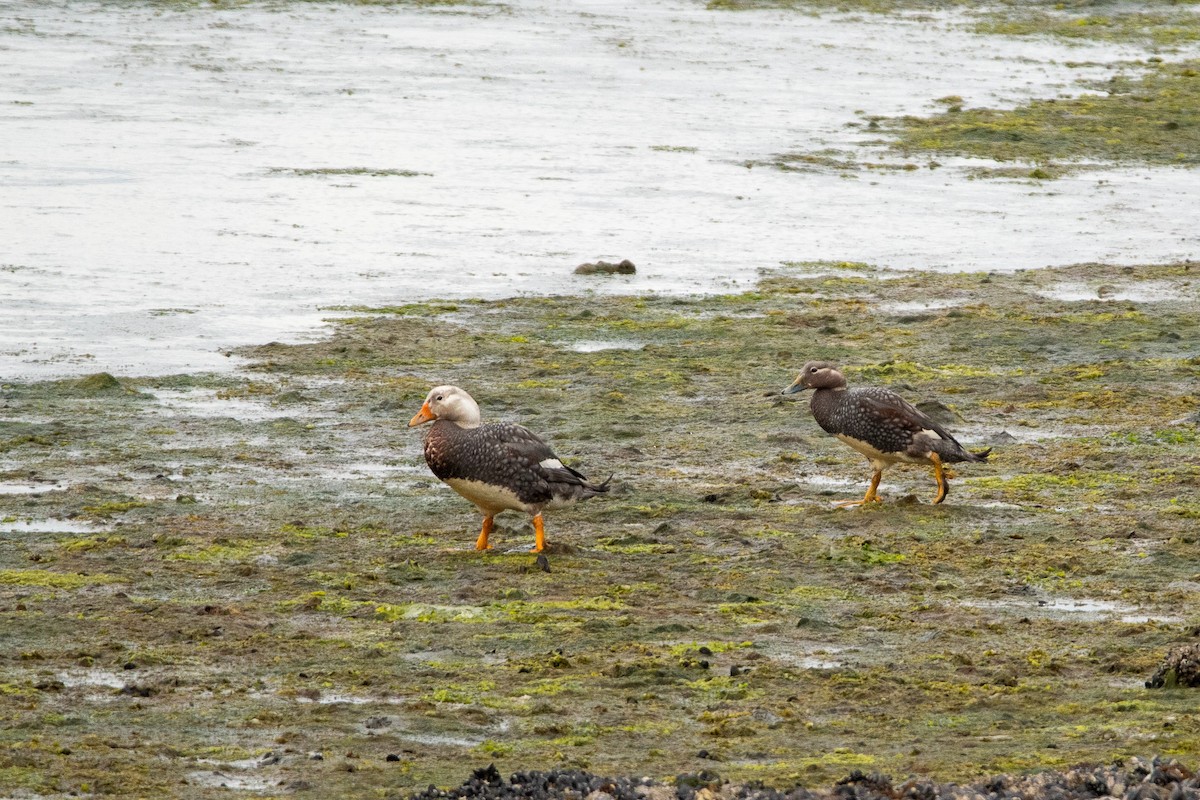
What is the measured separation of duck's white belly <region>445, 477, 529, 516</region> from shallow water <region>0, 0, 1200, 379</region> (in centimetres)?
427

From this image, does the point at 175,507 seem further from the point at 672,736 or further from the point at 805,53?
the point at 805,53

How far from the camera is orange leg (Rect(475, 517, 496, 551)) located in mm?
9430

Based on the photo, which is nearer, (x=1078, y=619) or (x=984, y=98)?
(x=1078, y=619)

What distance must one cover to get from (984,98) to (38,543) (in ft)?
69.9

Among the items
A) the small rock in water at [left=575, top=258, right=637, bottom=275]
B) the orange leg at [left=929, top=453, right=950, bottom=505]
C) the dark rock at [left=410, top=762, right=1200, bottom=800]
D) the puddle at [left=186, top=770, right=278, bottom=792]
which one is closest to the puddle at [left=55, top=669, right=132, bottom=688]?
the puddle at [left=186, top=770, right=278, bottom=792]

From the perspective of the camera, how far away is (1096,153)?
24281 millimetres

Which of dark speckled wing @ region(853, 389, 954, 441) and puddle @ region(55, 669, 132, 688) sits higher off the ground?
dark speckled wing @ region(853, 389, 954, 441)

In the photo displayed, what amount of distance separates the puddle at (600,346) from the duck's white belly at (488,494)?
4629mm

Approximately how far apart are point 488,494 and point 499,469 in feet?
0.46

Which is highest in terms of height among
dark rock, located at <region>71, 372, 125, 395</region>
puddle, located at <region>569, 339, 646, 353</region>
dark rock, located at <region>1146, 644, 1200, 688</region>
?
dark rock, located at <region>1146, 644, 1200, 688</region>

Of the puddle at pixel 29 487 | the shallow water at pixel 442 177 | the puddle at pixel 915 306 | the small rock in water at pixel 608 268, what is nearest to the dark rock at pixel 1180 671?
the puddle at pixel 29 487

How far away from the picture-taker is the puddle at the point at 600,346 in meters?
14.1

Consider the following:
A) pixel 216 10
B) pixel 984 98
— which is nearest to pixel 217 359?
pixel 984 98

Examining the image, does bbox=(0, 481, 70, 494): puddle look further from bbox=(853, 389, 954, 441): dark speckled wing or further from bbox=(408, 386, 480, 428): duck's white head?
bbox=(853, 389, 954, 441): dark speckled wing
